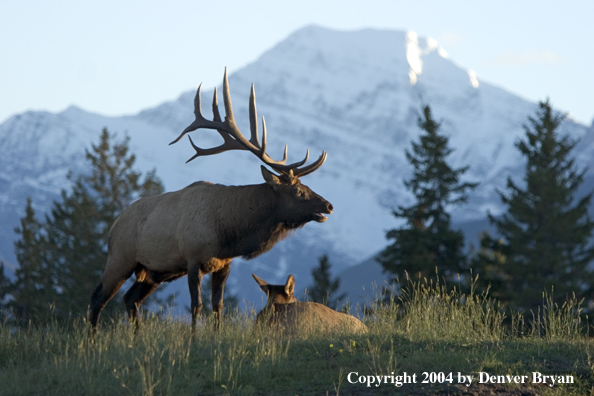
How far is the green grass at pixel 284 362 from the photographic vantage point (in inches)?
269

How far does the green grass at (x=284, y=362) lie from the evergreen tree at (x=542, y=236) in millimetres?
21530

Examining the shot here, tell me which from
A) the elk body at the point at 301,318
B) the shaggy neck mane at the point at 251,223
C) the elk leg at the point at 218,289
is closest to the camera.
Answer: the elk body at the point at 301,318

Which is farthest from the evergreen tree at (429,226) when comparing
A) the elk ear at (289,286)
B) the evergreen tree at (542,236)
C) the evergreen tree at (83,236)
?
the elk ear at (289,286)

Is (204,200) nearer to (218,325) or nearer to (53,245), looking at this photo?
(218,325)

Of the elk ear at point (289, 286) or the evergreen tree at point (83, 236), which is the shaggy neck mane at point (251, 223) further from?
the evergreen tree at point (83, 236)

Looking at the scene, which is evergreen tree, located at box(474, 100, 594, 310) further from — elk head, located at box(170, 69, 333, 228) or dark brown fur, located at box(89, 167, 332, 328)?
dark brown fur, located at box(89, 167, 332, 328)

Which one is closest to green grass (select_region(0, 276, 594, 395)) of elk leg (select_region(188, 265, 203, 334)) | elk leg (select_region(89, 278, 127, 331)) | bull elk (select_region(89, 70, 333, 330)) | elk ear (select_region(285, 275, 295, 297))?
elk leg (select_region(188, 265, 203, 334))

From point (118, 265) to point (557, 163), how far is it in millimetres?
28432

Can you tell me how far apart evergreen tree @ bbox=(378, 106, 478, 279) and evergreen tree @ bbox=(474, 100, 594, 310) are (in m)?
1.33

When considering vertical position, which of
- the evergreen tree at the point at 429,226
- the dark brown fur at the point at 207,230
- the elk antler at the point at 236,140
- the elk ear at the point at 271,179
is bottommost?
the dark brown fur at the point at 207,230

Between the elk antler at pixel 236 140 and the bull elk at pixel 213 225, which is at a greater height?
the elk antler at pixel 236 140

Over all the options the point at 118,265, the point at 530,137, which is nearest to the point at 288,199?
the point at 118,265

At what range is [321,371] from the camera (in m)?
7.17

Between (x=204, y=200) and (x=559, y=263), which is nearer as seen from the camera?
(x=204, y=200)
